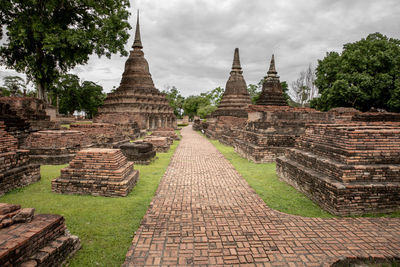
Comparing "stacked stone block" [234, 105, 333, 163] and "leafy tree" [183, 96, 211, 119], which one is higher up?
"leafy tree" [183, 96, 211, 119]

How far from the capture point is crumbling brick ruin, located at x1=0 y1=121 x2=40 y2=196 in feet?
16.0

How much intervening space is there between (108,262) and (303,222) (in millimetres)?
3321

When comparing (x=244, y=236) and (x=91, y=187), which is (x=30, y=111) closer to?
(x=91, y=187)

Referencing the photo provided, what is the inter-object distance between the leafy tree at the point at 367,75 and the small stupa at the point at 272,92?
32.4 feet

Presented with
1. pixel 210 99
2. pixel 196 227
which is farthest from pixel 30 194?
pixel 210 99

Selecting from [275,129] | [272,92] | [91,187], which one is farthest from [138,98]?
[91,187]

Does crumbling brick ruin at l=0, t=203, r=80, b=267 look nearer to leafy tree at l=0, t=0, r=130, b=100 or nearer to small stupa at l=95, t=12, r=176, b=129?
leafy tree at l=0, t=0, r=130, b=100

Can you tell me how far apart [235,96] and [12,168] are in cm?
2085

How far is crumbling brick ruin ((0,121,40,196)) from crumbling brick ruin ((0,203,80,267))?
272 cm

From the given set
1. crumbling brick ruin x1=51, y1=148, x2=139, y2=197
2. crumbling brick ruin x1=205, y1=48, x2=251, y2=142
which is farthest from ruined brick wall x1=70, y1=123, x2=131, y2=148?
crumbling brick ruin x1=205, y1=48, x2=251, y2=142

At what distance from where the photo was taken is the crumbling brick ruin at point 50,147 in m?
7.85

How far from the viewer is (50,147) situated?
26.2ft

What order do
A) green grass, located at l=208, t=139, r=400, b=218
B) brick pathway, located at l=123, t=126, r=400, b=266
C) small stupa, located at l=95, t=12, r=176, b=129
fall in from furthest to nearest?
small stupa, located at l=95, t=12, r=176, b=129, green grass, located at l=208, t=139, r=400, b=218, brick pathway, located at l=123, t=126, r=400, b=266

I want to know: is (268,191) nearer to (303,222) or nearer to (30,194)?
(303,222)
